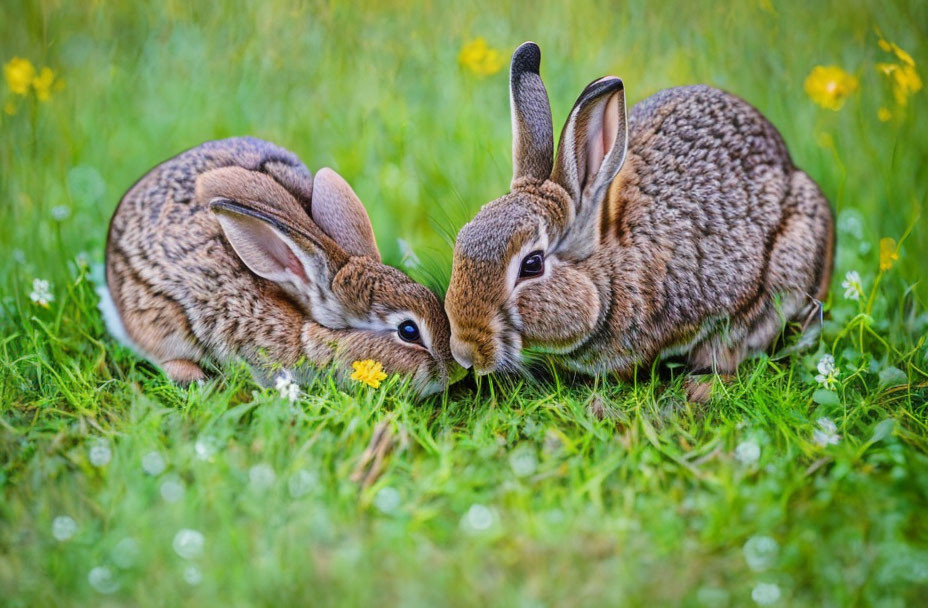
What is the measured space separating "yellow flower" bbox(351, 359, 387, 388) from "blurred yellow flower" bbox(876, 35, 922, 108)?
2921 mm

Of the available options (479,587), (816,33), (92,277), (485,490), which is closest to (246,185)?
(92,277)

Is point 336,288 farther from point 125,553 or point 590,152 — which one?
point 125,553

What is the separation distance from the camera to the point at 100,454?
3.41 metres

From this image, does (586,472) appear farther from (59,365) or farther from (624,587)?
(59,365)

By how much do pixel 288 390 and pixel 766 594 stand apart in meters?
1.99

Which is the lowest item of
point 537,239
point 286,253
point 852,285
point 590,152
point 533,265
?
point 852,285

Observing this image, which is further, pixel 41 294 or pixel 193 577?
pixel 41 294

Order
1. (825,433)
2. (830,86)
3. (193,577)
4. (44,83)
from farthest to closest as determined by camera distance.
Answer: (44,83) < (830,86) < (825,433) < (193,577)

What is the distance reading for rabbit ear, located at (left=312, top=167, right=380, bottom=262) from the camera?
13.8ft

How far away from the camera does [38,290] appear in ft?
14.3

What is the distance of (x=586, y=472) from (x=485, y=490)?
39 cm

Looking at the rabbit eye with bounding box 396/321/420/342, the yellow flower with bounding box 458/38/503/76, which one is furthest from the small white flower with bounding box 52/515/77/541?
the yellow flower with bounding box 458/38/503/76

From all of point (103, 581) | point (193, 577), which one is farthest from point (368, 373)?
point (103, 581)

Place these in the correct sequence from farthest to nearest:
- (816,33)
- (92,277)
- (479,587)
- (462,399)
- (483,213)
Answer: (816,33)
(92,277)
(462,399)
(483,213)
(479,587)
